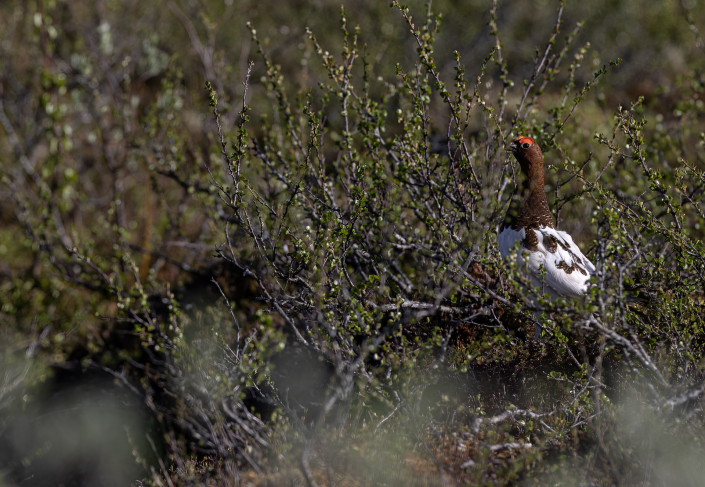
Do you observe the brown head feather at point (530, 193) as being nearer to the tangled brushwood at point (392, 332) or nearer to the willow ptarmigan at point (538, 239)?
the willow ptarmigan at point (538, 239)

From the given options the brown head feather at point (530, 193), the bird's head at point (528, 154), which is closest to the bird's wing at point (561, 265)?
the brown head feather at point (530, 193)

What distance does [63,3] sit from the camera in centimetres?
862

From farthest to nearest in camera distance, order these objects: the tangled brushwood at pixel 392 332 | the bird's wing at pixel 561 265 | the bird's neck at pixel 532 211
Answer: the bird's neck at pixel 532 211, the bird's wing at pixel 561 265, the tangled brushwood at pixel 392 332

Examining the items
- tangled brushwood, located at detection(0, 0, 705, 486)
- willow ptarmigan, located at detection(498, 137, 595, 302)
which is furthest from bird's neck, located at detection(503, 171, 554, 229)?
tangled brushwood, located at detection(0, 0, 705, 486)

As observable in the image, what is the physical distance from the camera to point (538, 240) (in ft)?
11.8

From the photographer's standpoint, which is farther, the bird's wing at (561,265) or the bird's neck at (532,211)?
the bird's neck at (532,211)

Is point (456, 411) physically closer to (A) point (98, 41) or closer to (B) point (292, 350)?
(B) point (292, 350)

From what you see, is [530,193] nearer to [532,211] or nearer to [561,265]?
[532,211]

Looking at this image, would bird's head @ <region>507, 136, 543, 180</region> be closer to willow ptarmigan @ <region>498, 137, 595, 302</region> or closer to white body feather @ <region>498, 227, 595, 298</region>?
willow ptarmigan @ <region>498, 137, 595, 302</region>

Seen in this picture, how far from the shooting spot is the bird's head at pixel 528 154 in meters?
3.75

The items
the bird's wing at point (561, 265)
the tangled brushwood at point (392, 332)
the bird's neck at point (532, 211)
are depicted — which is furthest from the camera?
the bird's neck at point (532, 211)

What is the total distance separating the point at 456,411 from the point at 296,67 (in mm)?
10562

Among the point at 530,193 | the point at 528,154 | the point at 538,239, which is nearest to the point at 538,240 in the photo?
the point at 538,239

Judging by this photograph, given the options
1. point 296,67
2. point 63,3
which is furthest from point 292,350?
point 296,67
